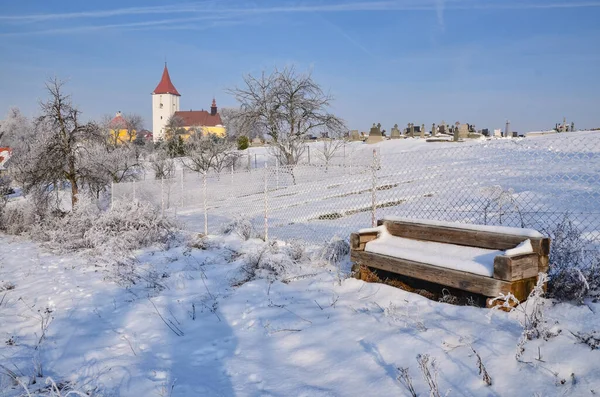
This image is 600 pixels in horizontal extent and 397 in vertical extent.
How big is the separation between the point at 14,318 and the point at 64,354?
1648 mm

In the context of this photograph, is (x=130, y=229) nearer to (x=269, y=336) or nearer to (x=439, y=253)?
(x=269, y=336)

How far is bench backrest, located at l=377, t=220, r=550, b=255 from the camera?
399 cm

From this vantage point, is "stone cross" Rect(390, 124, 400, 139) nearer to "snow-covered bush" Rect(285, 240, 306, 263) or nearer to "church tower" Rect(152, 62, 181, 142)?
"snow-covered bush" Rect(285, 240, 306, 263)

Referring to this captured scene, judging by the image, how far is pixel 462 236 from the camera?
463 centimetres

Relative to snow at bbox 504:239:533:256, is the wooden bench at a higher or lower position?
lower

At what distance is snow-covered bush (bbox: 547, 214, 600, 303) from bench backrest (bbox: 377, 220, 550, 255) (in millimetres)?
305

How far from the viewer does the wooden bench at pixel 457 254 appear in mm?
3826

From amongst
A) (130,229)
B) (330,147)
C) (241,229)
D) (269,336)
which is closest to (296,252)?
(241,229)

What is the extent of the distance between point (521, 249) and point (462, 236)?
0.80 m

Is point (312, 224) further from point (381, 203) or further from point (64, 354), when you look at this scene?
point (64, 354)

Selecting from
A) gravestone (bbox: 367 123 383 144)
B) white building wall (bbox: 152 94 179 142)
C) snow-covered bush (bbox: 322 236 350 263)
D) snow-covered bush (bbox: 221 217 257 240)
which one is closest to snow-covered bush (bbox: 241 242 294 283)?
snow-covered bush (bbox: 322 236 350 263)

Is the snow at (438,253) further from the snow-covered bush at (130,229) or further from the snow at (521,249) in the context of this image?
the snow-covered bush at (130,229)

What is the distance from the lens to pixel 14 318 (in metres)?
4.97

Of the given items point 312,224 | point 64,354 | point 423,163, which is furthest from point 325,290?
point 423,163
